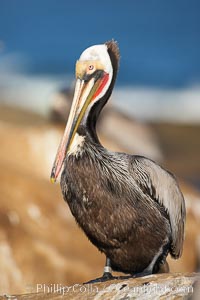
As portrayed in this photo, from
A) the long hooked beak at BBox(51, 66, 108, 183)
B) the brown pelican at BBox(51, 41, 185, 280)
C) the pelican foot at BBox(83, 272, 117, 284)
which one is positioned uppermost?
the long hooked beak at BBox(51, 66, 108, 183)

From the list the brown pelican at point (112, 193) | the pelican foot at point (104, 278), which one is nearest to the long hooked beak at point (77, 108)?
the brown pelican at point (112, 193)

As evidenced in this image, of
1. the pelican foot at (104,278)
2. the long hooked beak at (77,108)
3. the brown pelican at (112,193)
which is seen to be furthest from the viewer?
Result: the long hooked beak at (77,108)

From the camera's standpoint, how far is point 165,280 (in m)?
5.18

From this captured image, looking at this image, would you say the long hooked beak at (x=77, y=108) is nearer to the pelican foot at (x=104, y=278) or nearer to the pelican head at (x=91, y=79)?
the pelican head at (x=91, y=79)

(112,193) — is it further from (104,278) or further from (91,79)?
(91,79)

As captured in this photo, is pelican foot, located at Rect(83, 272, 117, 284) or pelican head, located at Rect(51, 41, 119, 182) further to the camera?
pelican head, located at Rect(51, 41, 119, 182)

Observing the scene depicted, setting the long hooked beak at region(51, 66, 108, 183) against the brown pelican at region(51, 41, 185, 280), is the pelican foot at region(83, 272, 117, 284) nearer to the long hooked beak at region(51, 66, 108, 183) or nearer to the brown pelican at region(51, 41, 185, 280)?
the brown pelican at region(51, 41, 185, 280)

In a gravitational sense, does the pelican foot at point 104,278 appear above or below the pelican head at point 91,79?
below

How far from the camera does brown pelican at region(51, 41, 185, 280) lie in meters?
5.76

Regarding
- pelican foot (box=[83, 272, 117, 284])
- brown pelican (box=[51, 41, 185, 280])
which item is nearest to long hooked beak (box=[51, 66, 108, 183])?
brown pelican (box=[51, 41, 185, 280])

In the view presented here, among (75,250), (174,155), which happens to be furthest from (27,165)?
(174,155)

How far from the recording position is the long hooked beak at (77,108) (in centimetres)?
600

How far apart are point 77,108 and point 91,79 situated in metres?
0.23

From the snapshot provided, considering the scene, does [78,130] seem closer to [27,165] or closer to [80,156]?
[80,156]
